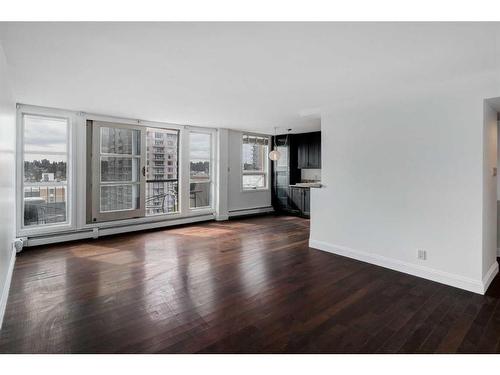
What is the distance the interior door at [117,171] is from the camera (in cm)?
530

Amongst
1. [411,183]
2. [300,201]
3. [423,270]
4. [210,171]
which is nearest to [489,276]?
[423,270]

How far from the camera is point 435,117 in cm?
326

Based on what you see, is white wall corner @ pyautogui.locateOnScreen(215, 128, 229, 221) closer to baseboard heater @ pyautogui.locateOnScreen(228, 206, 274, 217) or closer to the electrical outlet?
baseboard heater @ pyautogui.locateOnScreen(228, 206, 274, 217)

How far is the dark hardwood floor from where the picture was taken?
2.06m

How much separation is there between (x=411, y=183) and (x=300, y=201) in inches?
170

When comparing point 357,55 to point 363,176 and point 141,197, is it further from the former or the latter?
point 141,197

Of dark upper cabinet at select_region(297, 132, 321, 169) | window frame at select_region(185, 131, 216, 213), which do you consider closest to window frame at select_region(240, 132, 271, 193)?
window frame at select_region(185, 131, 216, 213)

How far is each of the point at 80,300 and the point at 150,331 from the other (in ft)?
3.35

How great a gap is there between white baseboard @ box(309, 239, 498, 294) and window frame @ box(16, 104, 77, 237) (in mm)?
4437

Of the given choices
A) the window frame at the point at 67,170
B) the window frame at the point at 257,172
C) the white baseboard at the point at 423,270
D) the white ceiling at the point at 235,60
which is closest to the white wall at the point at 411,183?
the white baseboard at the point at 423,270

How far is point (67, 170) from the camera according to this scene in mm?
5031

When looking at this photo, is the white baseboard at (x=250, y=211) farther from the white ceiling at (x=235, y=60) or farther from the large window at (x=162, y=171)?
the white ceiling at (x=235, y=60)

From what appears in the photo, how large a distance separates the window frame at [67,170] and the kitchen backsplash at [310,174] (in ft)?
18.2

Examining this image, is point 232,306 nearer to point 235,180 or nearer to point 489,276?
point 489,276
